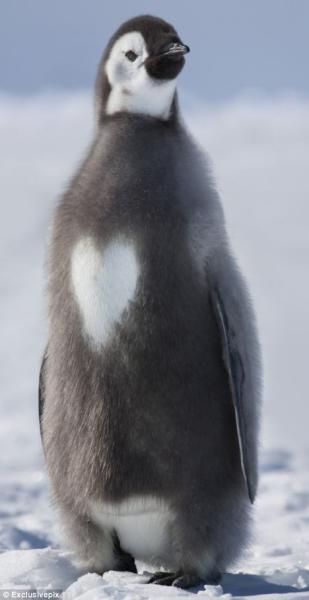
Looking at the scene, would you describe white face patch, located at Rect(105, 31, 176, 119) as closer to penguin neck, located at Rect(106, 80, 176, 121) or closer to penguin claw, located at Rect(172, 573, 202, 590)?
penguin neck, located at Rect(106, 80, 176, 121)

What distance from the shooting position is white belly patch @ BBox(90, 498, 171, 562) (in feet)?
11.3

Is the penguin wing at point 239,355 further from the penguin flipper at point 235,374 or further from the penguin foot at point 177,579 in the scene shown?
the penguin foot at point 177,579

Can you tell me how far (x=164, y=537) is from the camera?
352cm

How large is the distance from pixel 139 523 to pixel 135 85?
4.32ft

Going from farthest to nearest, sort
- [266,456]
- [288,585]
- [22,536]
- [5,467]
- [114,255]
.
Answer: [266,456] < [5,467] < [22,536] < [288,585] < [114,255]

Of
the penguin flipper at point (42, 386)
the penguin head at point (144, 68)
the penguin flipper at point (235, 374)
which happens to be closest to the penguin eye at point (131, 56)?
the penguin head at point (144, 68)

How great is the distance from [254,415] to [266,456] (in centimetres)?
508

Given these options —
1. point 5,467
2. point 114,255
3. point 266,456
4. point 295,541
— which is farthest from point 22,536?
point 266,456

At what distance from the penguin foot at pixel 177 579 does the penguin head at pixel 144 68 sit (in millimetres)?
1377

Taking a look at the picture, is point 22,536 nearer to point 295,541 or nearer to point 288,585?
point 295,541

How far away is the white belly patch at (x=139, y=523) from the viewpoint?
344cm

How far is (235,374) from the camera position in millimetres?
3439

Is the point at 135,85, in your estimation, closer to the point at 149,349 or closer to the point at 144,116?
the point at 144,116

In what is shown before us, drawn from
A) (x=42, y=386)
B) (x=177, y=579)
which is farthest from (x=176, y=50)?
(x=177, y=579)
